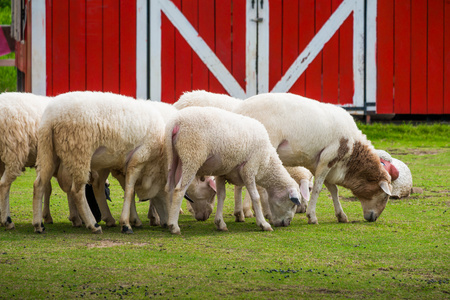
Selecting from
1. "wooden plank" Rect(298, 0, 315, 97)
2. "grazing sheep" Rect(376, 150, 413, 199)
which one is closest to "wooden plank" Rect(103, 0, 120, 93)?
"wooden plank" Rect(298, 0, 315, 97)

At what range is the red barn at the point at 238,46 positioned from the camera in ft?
47.9

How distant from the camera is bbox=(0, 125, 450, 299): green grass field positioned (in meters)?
4.66

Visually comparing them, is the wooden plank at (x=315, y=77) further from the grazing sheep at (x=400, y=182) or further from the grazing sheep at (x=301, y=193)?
the grazing sheep at (x=301, y=193)

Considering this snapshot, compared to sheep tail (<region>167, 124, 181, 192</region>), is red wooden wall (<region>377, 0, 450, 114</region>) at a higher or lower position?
higher

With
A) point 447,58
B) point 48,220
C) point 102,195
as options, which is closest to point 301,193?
point 102,195

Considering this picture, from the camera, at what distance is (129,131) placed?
271 inches

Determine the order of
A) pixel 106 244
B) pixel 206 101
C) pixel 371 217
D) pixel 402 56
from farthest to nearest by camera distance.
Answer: pixel 402 56 < pixel 206 101 < pixel 371 217 < pixel 106 244

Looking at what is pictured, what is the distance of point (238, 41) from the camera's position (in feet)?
48.4

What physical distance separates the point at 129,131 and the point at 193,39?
8.17 metres

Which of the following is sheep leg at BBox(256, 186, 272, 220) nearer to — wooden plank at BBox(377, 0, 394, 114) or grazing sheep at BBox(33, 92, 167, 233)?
grazing sheep at BBox(33, 92, 167, 233)

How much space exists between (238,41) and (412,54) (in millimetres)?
3740

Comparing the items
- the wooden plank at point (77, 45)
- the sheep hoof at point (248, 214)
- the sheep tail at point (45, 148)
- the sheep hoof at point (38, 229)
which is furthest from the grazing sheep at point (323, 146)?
the wooden plank at point (77, 45)

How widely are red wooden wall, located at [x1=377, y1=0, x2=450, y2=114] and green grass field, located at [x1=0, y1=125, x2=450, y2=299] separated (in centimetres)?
698

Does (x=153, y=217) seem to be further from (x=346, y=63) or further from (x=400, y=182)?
(x=346, y=63)
